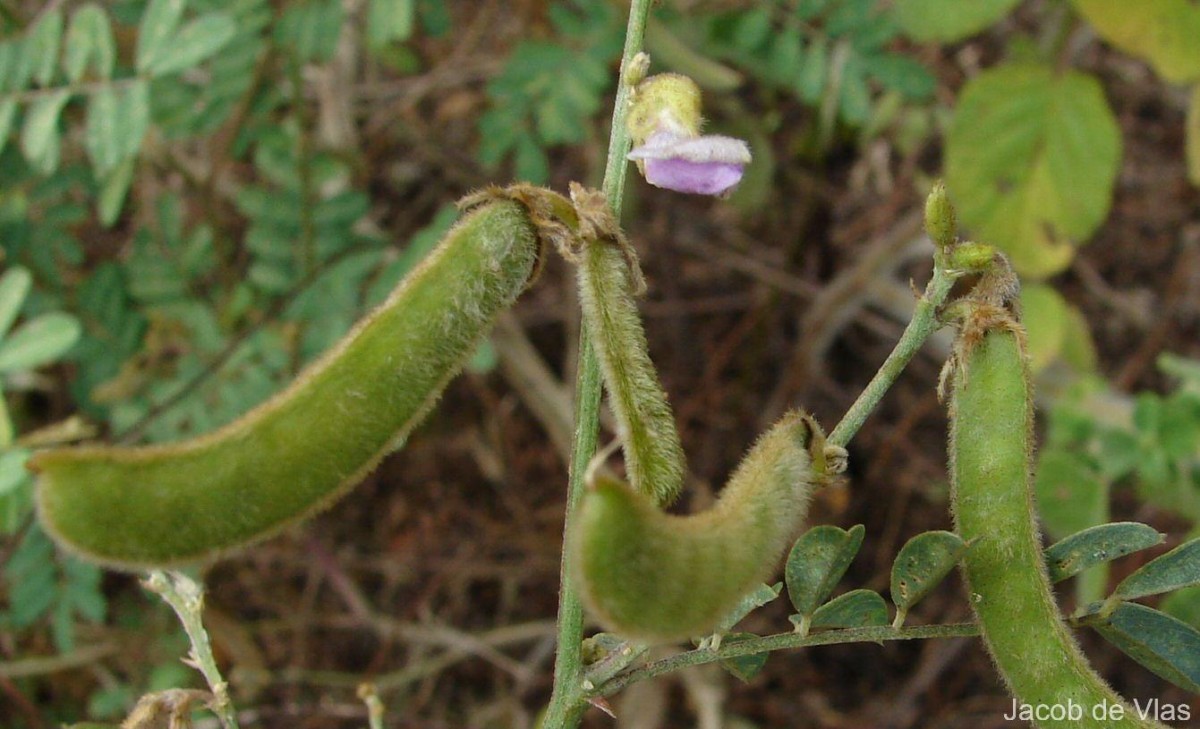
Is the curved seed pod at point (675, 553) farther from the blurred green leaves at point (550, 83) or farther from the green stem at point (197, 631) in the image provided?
the blurred green leaves at point (550, 83)

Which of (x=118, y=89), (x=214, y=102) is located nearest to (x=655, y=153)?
(x=118, y=89)

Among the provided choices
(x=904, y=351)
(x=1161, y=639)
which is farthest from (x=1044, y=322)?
(x=904, y=351)

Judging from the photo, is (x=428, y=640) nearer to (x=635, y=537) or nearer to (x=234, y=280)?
(x=234, y=280)

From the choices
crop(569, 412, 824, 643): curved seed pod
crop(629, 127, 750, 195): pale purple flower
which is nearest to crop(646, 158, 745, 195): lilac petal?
crop(629, 127, 750, 195): pale purple flower

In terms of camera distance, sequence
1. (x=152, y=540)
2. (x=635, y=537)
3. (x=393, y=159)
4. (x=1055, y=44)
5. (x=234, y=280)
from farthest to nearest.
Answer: (x=393, y=159) → (x=1055, y=44) → (x=234, y=280) → (x=152, y=540) → (x=635, y=537)

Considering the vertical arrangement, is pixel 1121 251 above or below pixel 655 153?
below

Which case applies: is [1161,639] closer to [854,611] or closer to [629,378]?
[854,611]

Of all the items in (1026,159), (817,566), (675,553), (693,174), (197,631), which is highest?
(693,174)
